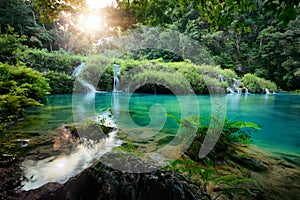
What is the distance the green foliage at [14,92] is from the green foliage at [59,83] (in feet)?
27.9

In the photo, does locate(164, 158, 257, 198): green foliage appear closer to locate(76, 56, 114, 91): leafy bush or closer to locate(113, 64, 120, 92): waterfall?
locate(113, 64, 120, 92): waterfall

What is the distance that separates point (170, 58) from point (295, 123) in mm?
18680

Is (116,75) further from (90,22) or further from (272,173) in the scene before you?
(272,173)

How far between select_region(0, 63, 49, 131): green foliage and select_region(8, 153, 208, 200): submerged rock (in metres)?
3.81

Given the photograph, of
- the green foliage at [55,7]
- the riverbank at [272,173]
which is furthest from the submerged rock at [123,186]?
the green foliage at [55,7]

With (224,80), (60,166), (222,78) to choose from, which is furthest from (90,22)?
(224,80)

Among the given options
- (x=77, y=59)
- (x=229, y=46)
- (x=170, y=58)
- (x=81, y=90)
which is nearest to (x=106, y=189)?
(x=81, y=90)

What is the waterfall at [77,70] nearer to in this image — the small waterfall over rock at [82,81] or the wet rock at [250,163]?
the small waterfall over rock at [82,81]

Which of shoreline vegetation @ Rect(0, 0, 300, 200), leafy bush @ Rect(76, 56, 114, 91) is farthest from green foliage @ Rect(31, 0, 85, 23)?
leafy bush @ Rect(76, 56, 114, 91)

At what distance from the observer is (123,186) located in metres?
1.61

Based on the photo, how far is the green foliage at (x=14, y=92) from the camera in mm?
4984

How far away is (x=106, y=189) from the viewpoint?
1604 millimetres

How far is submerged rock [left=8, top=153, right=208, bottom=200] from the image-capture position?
5.20 feet

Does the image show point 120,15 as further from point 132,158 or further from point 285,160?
point 285,160
